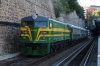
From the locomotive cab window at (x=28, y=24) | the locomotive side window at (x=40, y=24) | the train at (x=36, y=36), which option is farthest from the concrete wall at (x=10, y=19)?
the locomotive side window at (x=40, y=24)

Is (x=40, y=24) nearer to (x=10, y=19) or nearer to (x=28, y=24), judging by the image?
(x=28, y=24)

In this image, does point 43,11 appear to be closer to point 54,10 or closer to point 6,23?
point 54,10

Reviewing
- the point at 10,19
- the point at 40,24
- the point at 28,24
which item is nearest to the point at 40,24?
the point at 40,24

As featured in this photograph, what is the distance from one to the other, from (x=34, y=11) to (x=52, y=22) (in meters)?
9.54

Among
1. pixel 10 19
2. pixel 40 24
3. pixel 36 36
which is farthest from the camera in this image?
pixel 10 19

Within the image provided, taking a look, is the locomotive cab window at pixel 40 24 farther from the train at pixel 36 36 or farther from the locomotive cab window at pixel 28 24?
the locomotive cab window at pixel 28 24

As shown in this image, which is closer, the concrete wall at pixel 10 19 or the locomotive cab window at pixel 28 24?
the locomotive cab window at pixel 28 24

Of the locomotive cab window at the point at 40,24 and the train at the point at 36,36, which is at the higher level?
the locomotive cab window at the point at 40,24

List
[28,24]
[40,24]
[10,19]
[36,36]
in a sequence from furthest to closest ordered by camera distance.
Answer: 1. [10,19]
2. [28,24]
3. [40,24]
4. [36,36]

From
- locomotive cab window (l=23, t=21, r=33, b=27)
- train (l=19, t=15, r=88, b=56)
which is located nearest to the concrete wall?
train (l=19, t=15, r=88, b=56)

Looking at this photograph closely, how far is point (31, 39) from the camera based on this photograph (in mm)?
17547

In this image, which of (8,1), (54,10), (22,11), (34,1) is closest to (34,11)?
(34,1)

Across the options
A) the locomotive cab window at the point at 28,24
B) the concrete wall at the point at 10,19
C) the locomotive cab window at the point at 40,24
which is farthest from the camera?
the concrete wall at the point at 10,19

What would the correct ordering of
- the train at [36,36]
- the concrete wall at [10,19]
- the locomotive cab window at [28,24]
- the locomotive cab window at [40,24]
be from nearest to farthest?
1. the train at [36,36]
2. the locomotive cab window at [40,24]
3. the locomotive cab window at [28,24]
4. the concrete wall at [10,19]
